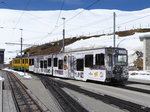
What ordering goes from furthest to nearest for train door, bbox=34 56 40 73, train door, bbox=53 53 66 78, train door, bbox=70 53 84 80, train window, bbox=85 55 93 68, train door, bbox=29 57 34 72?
train door, bbox=29 57 34 72 → train door, bbox=34 56 40 73 → train door, bbox=53 53 66 78 → train door, bbox=70 53 84 80 → train window, bbox=85 55 93 68

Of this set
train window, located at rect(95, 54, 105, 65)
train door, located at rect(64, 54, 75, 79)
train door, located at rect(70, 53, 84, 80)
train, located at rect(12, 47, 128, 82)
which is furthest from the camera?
train door, located at rect(64, 54, 75, 79)

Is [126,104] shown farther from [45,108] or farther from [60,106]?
[45,108]

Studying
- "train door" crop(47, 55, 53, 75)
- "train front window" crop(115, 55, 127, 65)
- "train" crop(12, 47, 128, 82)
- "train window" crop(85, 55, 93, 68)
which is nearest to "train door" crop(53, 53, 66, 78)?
"train" crop(12, 47, 128, 82)

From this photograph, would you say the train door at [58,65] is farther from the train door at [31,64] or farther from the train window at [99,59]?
Result: the train door at [31,64]

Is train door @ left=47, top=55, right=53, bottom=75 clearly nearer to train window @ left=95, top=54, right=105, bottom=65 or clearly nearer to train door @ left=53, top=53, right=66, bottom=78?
train door @ left=53, top=53, right=66, bottom=78

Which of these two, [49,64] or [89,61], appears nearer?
[89,61]

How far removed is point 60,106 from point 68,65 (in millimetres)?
14465

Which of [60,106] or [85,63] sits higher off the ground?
[85,63]

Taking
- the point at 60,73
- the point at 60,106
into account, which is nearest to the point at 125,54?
the point at 60,73

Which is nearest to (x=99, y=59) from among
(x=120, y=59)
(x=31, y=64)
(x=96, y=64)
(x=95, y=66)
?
(x=96, y=64)

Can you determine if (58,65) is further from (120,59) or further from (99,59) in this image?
(120,59)

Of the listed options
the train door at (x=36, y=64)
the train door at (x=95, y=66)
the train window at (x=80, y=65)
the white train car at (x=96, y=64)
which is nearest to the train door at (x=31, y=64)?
the train door at (x=36, y=64)

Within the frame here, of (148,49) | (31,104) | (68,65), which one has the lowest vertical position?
(31,104)

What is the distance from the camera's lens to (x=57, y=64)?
90.3 ft
